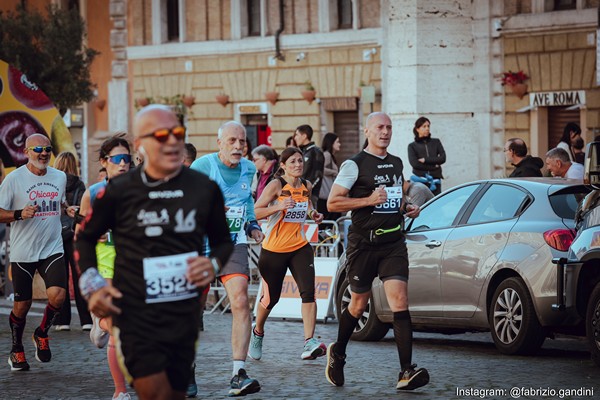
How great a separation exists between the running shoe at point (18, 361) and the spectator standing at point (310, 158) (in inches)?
311

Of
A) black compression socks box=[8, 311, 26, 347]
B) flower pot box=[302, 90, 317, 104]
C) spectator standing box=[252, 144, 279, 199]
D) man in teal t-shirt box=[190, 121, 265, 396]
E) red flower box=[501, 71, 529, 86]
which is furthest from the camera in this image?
flower pot box=[302, 90, 317, 104]

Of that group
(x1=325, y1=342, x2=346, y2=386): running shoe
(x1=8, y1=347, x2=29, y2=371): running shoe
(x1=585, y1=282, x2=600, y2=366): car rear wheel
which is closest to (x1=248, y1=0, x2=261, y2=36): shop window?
(x1=8, y1=347, x2=29, y2=371): running shoe

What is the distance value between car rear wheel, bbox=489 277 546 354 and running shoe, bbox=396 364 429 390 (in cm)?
224

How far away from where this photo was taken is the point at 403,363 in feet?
36.5

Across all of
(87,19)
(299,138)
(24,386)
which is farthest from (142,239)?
(87,19)

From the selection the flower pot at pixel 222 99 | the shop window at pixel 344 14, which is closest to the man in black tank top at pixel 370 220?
the shop window at pixel 344 14

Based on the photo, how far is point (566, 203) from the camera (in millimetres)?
13312

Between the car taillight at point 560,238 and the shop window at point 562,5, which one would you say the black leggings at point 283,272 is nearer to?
the car taillight at point 560,238

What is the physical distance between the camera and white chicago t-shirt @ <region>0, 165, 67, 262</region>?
13391mm

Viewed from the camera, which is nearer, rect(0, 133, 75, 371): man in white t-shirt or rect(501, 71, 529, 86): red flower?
rect(0, 133, 75, 371): man in white t-shirt

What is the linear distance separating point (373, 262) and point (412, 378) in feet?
3.39

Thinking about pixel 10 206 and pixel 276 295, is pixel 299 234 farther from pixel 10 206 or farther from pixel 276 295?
pixel 10 206

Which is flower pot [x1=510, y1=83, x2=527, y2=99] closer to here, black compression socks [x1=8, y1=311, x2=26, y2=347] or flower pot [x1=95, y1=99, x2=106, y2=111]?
flower pot [x1=95, y1=99, x2=106, y2=111]

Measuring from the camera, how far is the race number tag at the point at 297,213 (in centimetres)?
1375
